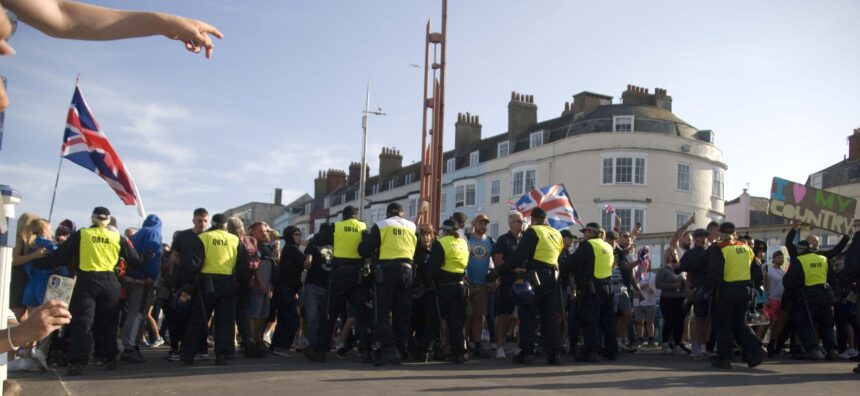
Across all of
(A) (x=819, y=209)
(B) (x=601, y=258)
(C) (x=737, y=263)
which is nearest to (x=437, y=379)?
(B) (x=601, y=258)

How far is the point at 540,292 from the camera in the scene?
10.2m

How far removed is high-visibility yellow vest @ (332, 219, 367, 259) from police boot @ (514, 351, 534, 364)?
2.39m

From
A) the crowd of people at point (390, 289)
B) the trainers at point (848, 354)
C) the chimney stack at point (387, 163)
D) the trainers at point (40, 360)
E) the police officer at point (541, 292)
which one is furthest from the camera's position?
the chimney stack at point (387, 163)

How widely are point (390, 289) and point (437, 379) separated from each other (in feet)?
6.70

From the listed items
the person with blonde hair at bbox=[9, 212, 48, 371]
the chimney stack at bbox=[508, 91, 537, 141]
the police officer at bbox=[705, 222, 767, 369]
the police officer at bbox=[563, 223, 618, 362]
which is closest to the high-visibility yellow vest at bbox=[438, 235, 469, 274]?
the police officer at bbox=[563, 223, 618, 362]

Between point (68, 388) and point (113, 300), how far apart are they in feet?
4.73

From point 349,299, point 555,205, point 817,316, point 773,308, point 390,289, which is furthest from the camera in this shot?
point 555,205

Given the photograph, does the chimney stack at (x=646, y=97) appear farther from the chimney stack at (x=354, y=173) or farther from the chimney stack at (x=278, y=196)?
the chimney stack at (x=278, y=196)

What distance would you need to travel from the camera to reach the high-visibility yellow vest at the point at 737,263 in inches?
397

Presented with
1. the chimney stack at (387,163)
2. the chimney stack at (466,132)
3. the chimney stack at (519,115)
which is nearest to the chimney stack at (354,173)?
the chimney stack at (387,163)

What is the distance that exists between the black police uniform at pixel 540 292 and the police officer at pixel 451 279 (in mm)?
770

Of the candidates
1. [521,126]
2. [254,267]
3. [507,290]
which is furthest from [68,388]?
[521,126]

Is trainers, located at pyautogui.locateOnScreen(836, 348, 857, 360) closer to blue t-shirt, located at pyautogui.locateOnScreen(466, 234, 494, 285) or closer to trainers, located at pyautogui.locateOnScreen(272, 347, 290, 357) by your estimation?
blue t-shirt, located at pyautogui.locateOnScreen(466, 234, 494, 285)

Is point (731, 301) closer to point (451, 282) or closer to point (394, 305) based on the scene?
point (451, 282)
